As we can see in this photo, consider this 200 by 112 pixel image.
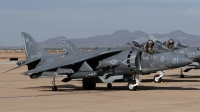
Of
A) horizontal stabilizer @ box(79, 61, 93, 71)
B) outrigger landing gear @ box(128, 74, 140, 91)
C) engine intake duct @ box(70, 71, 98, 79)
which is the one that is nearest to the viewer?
engine intake duct @ box(70, 71, 98, 79)

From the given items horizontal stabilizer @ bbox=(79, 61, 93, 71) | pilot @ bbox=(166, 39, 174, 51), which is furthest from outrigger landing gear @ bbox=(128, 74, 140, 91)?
pilot @ bbox=(166, 39, 174, 51)

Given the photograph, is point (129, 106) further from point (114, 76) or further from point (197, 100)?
point (114, 76)

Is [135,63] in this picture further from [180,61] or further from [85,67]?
[85,67]

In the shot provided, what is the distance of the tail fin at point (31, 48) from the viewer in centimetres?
2264

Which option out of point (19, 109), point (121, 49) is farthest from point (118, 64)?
point (19, 109)

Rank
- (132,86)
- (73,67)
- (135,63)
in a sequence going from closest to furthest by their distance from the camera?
1. (135,63)
2. (132,86)
3. (73,67)

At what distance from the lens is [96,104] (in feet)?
47.2

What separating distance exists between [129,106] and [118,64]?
18.8 ft

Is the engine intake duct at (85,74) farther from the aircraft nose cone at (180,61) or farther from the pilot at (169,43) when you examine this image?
the pilot at (169,43)

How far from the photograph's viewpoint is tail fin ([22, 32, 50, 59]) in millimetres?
22641

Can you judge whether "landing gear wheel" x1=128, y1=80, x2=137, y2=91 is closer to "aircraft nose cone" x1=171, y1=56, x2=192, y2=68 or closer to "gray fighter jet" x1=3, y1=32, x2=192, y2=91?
"gray fighter jet" x1=3, y1=32, x2=192, y2=91

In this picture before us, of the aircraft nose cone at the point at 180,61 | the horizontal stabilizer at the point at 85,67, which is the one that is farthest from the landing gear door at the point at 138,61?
the horizontal stabilizer at the point at 85,67

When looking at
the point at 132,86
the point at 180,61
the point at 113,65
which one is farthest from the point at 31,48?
the point at 180,61

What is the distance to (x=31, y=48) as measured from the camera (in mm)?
22734
